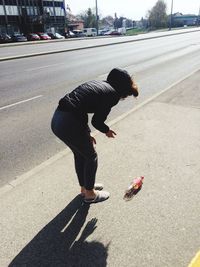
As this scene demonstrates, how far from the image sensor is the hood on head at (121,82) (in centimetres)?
320

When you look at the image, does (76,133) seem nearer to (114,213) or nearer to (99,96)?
(99,96)

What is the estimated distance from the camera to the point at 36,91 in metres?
9.96

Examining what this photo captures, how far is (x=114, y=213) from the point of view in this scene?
11.8 ft

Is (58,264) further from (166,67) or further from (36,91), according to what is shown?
(166,67)

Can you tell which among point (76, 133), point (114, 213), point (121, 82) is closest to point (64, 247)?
point (114, 213)

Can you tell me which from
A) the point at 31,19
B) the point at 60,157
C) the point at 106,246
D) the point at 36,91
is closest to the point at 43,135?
the point at 60,157

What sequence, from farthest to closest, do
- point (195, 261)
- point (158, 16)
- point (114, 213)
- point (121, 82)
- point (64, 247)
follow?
point (158, 16) < point (114, 213) < point (121, 82) < point (64, 247) < point (195, 261)

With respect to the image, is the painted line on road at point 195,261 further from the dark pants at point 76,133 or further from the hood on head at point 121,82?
the hood on head at point 121,82

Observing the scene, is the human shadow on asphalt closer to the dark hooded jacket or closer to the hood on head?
the dark hooded jacket

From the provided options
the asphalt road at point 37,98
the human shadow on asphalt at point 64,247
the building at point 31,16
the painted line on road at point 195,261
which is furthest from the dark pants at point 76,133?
the building at point 31,16

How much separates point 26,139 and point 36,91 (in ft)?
14.1

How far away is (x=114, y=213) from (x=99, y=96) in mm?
1458

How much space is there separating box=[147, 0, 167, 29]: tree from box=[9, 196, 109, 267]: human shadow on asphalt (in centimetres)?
11723

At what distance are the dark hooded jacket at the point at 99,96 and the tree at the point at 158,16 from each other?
383 feet
